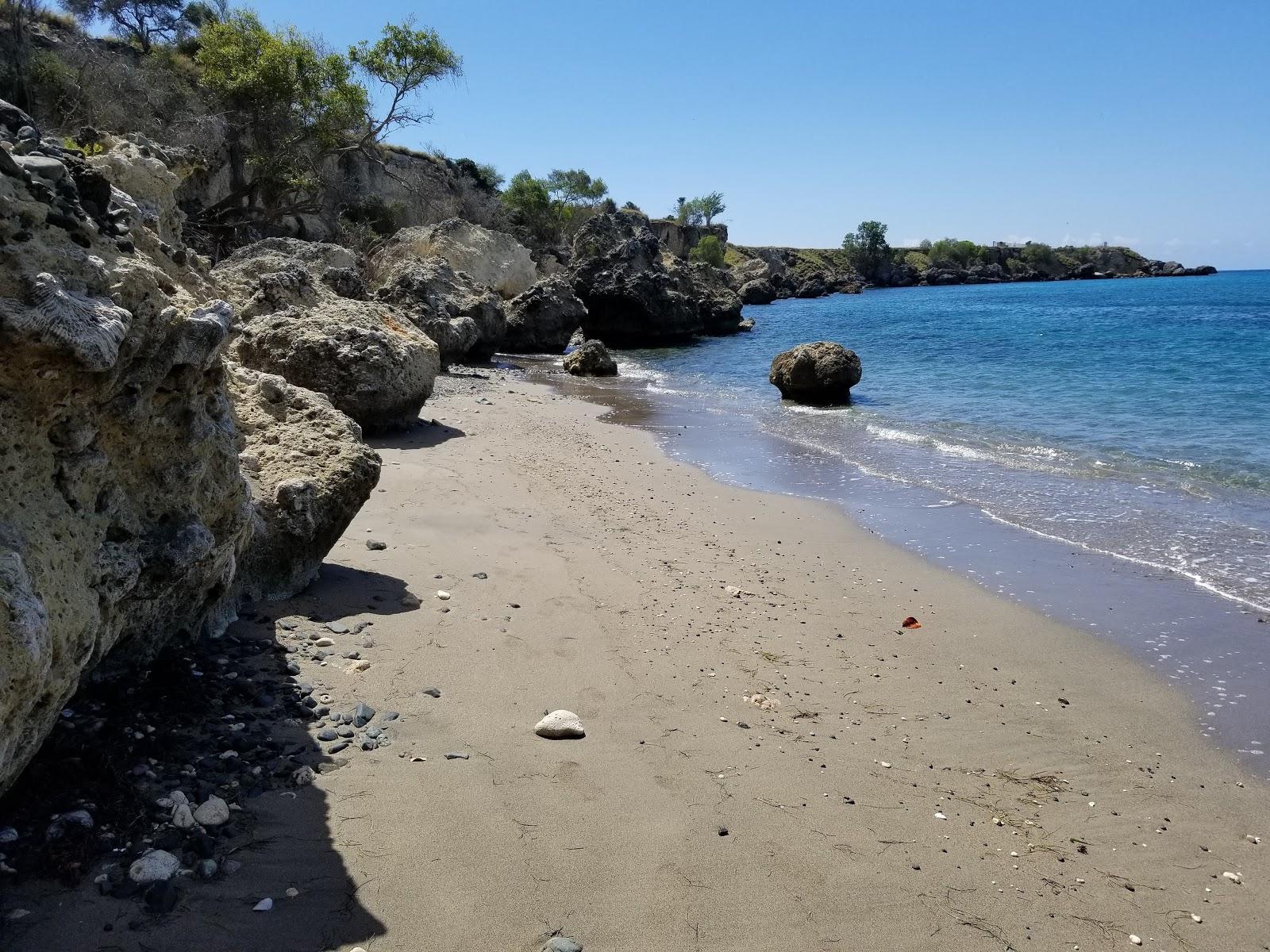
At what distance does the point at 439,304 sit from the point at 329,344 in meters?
9.69

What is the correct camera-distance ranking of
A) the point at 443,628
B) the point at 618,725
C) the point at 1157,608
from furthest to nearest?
the point at 1157,608 < the point at 443,628 < the point at 618,725

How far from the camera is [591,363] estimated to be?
877 inches

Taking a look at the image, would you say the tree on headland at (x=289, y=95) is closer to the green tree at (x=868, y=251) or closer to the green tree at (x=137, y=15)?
the green tree at (x=137, y=15)

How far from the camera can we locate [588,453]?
11.6m

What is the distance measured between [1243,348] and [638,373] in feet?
65.0

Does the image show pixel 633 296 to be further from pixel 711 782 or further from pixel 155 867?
pixel 155 867

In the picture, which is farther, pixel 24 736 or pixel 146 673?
pixel 146 673

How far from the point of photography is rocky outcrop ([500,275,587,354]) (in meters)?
27.6

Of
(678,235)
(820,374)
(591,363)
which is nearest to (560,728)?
(820,374)

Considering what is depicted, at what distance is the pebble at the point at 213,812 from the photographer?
318 centimetres

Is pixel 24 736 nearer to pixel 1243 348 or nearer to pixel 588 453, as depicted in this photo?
pixel 588 453

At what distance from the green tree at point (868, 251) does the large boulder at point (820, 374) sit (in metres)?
106

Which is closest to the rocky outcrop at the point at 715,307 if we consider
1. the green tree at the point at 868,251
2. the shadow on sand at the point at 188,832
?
the shadow on sand at the point at 188,832

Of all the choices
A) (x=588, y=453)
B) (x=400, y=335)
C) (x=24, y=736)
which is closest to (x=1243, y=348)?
(x=588, y=453)
